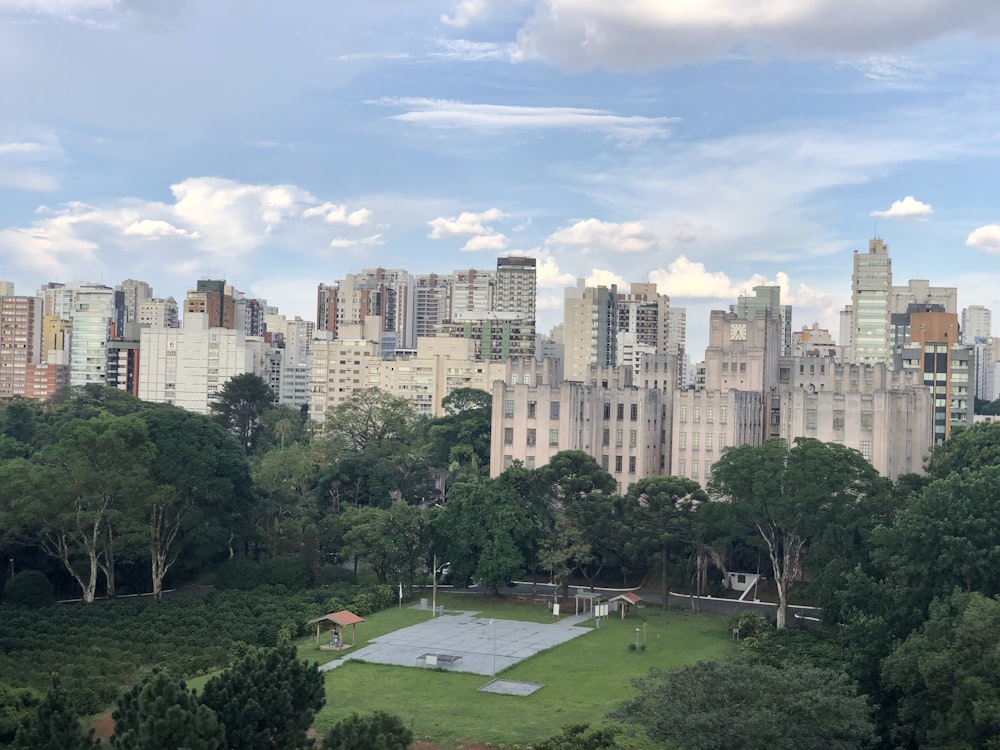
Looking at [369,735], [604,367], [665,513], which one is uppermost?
[604,367]

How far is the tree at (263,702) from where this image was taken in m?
28.6

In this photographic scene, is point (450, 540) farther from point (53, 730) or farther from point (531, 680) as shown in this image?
point (53, 730)

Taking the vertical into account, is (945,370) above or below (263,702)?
above

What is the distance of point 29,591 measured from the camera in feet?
175

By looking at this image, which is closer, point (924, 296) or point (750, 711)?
point (750, 711)

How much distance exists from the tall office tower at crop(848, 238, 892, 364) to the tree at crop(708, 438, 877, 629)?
7381cm

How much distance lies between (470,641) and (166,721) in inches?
960

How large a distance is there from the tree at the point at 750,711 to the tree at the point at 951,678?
2285 millimetres

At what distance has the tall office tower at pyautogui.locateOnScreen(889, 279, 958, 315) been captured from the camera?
14450 cm

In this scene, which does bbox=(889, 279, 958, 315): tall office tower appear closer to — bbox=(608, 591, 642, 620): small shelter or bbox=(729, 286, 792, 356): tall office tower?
bbox=(729, 286, 792, 356): tall office tower

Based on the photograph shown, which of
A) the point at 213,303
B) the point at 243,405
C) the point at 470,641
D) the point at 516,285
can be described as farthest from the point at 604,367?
the point at 516,285

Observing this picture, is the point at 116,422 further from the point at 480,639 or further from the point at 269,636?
the point at 480,639

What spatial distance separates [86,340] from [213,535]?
102 meters

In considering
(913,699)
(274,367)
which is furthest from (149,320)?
(913,699)
